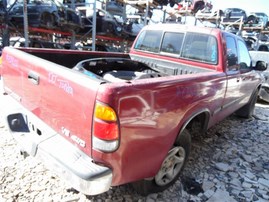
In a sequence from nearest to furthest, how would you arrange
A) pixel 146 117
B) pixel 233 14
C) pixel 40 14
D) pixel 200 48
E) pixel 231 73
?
1. pixel 146 117
2. pixel 231 73
3. pixel 200 48
4. pixel 40 14
5. pixel 233 14

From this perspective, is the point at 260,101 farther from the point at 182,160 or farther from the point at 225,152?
the point at 182,160

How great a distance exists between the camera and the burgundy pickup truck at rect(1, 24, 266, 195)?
1735mm

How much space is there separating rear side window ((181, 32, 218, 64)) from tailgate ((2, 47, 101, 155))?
2.14 metres

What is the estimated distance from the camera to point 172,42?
3.85 metres

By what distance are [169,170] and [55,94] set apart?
142 centimetres

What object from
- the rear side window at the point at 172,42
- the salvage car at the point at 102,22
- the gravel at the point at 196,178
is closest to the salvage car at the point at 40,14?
the salvage car at the point at 102,22

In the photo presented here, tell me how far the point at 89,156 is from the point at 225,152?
2.67m

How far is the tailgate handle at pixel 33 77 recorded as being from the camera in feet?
7.36

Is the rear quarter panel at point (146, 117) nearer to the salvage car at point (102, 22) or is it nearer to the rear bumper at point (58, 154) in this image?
the rear bumper at point (58, 154)

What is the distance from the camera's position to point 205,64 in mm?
3424

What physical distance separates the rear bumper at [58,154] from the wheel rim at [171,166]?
0.84 m

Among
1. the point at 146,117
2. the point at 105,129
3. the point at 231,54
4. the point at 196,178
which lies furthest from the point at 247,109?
the point at 105,129

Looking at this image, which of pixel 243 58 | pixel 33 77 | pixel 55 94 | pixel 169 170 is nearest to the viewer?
pixel 55 94

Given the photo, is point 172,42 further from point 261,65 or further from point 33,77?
point 33,77
